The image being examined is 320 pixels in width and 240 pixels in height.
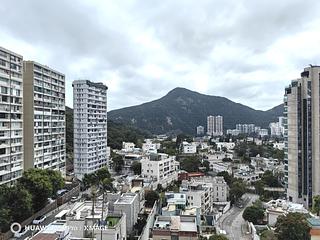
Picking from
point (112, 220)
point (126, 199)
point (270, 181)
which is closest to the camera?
point (112, 220)

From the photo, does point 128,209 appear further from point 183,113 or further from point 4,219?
point 183,113

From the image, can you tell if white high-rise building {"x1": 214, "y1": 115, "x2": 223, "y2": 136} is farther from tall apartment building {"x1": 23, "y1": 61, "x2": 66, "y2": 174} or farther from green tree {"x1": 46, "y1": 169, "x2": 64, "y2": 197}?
green tree {"x1": 46, "y1": 169, "x2": 64, "y2": 197}

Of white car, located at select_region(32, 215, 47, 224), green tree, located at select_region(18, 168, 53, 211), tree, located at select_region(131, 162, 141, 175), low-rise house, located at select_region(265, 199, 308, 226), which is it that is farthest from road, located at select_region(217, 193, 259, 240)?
green tree, located at select_region(18, 168, 53, 211)

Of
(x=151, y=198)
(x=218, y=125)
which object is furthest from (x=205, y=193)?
(x=218, y=125)

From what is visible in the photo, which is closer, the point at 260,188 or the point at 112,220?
the point at 112,220

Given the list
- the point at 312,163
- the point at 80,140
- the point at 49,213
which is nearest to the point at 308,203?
the point at 312,163

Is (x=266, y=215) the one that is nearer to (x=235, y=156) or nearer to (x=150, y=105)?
(x=235, y=156)

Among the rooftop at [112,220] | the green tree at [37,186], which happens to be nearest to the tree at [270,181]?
the green tree at [37,186]
